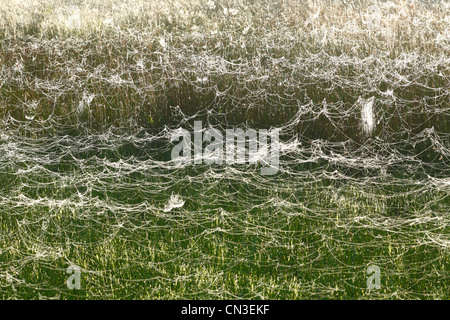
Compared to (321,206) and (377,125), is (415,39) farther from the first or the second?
(321,206)

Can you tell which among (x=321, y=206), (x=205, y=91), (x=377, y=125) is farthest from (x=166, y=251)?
(x=377, y=125)

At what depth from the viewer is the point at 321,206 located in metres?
3.93

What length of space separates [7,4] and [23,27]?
1180 millimetres

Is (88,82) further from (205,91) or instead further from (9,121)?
(205,91)

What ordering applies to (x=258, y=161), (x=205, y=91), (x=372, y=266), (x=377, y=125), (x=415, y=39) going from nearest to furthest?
(x=372, y=266), (x=258, y=161), (x=377, y=125), (x=205, y=91), (x=415, y=39)

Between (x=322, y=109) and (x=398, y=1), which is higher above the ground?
(x=398, y=1)

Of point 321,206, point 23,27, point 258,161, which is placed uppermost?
point 23,27

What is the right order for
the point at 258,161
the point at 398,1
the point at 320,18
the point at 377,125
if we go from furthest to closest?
the point at 398,1, the point at 320,18, the point at 377,125, the point at 258,161

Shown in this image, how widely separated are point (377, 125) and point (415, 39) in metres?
1.94

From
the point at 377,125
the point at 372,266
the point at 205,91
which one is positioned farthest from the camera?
the point at 205,91

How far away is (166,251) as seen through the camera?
3.40 meters

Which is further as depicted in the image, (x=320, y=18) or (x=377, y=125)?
(x=320, y=18)

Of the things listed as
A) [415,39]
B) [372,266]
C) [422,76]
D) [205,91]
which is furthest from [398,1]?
[372,266]

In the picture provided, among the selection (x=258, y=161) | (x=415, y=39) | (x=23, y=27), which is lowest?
(x=258, y=161)
